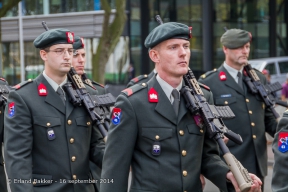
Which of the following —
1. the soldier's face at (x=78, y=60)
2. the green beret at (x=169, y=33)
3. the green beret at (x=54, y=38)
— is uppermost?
the green beret at (x=169, y=33)

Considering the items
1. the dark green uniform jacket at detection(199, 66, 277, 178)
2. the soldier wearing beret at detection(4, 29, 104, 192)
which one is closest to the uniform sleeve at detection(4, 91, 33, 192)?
the soldier wearing beret at detection(4, 29, 104, 192)

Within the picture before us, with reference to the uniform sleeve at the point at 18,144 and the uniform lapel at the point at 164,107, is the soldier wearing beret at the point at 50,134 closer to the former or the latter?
the uniform sleeve at the point at 18,144

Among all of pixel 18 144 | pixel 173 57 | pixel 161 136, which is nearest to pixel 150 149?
pixel 161 136

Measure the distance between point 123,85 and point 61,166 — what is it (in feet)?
84.7

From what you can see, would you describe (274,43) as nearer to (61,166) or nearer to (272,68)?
(272,68)

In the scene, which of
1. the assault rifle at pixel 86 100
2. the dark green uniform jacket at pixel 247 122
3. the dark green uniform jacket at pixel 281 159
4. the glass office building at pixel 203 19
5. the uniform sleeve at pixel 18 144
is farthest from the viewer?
the glass office building at pixel 203 19

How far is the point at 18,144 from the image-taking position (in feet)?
16.1

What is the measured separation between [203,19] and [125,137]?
27.0m

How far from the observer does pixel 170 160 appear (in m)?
4.22

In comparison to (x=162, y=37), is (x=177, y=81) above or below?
below

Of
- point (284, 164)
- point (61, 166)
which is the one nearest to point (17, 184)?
point (61, 166)

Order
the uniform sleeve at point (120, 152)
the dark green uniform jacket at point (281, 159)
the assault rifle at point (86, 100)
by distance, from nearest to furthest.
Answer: the dark green uniform jacket at point (281, 159)
the uniform sleeve at point (120, 152)
the assault rifle at point (86, 100)

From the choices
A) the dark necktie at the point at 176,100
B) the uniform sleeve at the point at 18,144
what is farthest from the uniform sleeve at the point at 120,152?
the uniform sleeve at the point at 18,144

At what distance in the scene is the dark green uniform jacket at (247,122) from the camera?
269 inches
